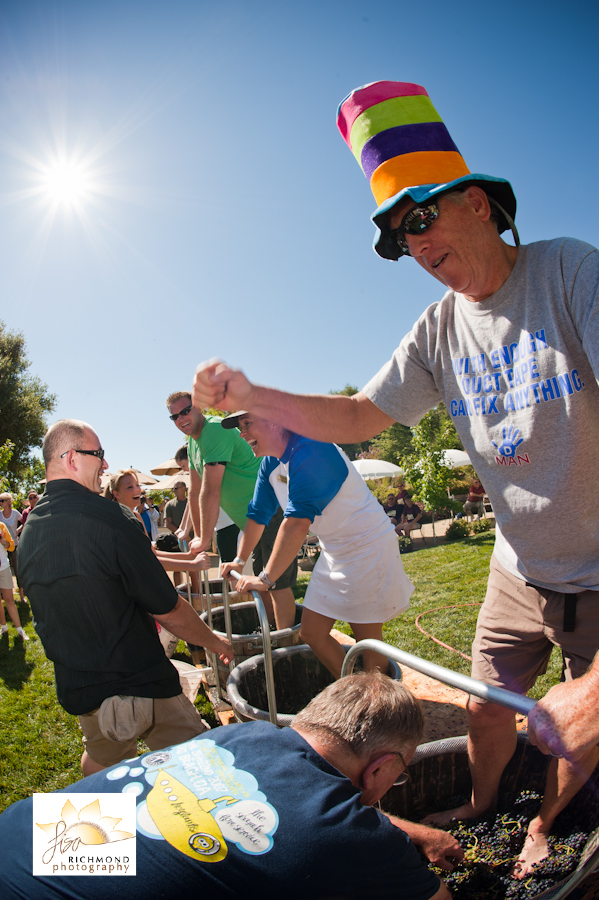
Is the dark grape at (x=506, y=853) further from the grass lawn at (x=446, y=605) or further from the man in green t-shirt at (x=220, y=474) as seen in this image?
the man in green t-shirt at (x=220, y=474)

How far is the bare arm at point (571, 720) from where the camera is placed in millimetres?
895

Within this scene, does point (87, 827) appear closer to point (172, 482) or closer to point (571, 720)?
point (571, 720)

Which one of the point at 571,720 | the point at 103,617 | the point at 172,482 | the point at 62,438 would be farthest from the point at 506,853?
the point at 172,482

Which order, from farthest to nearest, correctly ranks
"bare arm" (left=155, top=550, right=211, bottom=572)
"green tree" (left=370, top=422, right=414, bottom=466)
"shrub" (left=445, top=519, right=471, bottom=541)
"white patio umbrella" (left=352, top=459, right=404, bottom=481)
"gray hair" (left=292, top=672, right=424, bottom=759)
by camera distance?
"green tree" (left=370, top=422, right=414, bottom=466)
"white patio umbrella" (left=352, top=459, right=404, bottom=481)
"shrub" (left=445, top=519, right=471, bottom=541)
"bare arm" (left=155, top=550, right=211, bottom=572)
"gray hair" (left=292, top=672, right=424, bottom=759)

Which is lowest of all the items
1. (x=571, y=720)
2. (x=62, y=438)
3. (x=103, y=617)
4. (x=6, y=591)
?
(x=6, y=591)

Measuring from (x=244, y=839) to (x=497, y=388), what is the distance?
1.35 meters

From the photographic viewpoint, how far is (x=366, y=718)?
1387 mm

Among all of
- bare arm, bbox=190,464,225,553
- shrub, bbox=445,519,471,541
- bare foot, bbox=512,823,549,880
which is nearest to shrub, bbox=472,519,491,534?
shrub, bbox=445,519,471,541

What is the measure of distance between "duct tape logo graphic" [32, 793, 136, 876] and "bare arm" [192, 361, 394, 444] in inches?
44.3

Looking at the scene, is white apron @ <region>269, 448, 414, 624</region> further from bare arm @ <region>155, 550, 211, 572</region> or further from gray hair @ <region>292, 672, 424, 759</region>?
gray hair @ <region>292, 672, 424, 759</region>

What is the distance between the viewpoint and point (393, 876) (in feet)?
3.86

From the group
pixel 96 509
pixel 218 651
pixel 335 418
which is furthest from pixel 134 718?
pixel 335 418

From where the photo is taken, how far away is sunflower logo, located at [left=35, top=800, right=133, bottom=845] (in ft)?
3.77

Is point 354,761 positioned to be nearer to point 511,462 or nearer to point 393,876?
point 393,876
